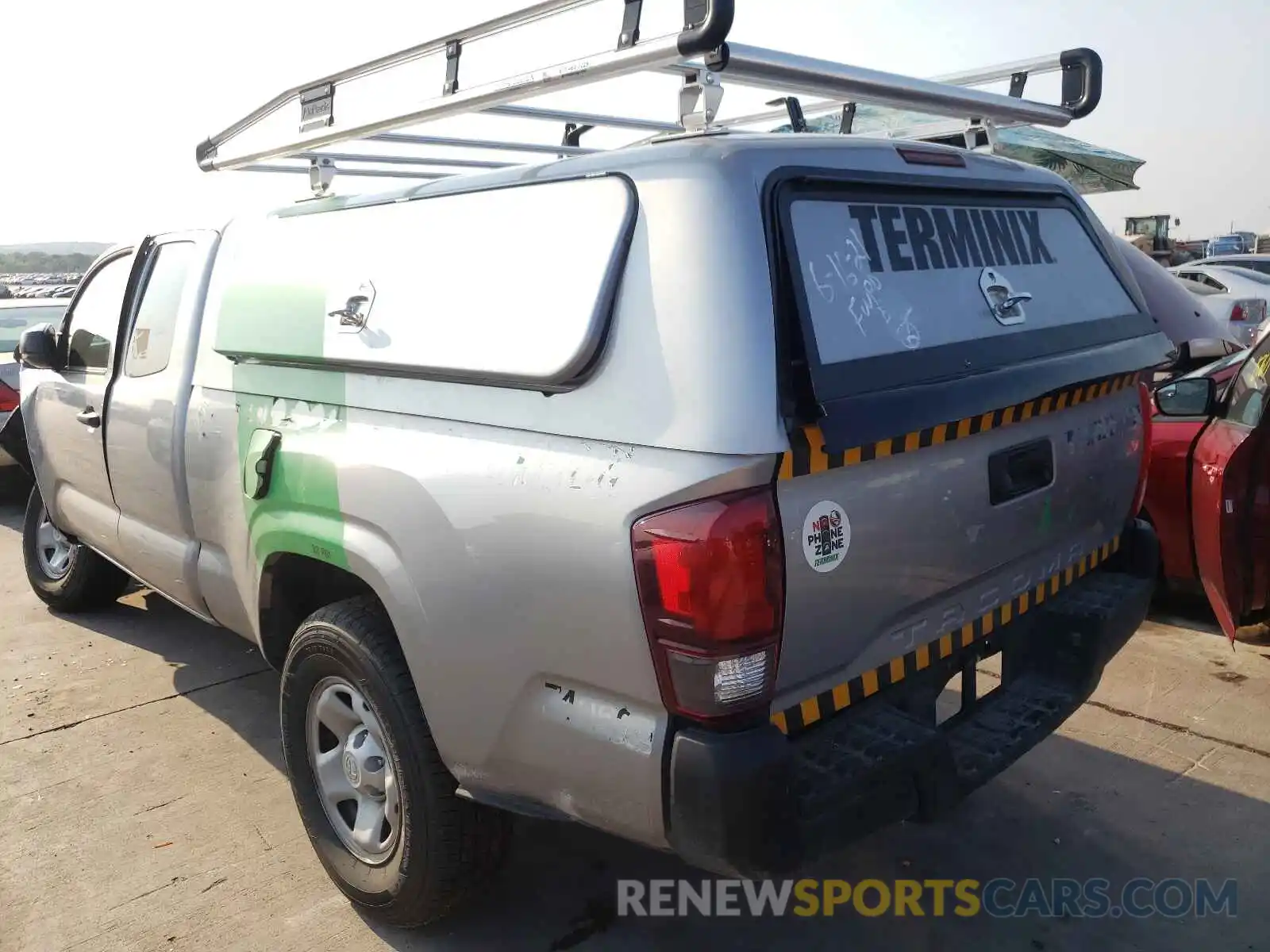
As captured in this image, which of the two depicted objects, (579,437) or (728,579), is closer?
(728,579)

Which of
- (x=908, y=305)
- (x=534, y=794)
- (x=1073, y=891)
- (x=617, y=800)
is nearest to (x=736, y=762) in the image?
(x=617, y=800)

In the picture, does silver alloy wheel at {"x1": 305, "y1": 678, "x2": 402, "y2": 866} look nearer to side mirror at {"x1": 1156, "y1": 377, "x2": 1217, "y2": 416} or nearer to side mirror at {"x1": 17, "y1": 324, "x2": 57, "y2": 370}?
side mirror at {"x1": 17, "y1": 324, "x2": 57, "y2": 370}

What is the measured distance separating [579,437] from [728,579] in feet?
1.49

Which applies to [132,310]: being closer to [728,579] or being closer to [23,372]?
[23,372]

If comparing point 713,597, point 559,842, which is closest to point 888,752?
point 713,597

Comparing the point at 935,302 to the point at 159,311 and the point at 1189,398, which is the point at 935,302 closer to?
the point at 1189,398

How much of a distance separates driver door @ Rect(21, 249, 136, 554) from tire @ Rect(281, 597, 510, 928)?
195 cm

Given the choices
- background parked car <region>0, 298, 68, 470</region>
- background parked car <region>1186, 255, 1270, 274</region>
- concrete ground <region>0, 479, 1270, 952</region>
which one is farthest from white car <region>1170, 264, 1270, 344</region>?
background parked car <region>0, 298, 68, 470</region>

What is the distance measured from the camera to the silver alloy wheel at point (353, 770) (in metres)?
2.79

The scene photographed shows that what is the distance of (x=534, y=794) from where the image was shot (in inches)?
93.7

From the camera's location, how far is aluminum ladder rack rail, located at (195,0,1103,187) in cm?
224

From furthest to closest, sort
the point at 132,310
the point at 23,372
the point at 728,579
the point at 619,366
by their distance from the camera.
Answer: the point at 23,372 → the point at 132,310 → the point at 619,366 → the point at 728,579

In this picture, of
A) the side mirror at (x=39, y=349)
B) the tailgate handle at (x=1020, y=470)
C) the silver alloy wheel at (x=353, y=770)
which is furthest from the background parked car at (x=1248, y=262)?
the silver alloy wheel at (x=353, y=770)

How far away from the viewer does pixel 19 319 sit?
893 centimetres
